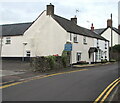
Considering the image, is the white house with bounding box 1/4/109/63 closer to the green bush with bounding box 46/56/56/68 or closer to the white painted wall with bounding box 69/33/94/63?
the white painted wall with bounding box 69/33/94/63

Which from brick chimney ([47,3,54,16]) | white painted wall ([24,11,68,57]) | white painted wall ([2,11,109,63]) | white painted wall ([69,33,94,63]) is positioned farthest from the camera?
brick chimney ([47,3,54,16])

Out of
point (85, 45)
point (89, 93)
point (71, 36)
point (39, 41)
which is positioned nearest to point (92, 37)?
point (85, 45)

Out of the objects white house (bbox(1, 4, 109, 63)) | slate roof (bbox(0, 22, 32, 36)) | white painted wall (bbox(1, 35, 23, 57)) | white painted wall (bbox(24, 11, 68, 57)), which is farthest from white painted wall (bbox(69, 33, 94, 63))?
slate roof (bbox(0, 22, 32, 36))

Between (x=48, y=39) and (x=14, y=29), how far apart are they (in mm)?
10595

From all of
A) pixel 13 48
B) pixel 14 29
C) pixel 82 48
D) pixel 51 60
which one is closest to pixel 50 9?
pixel 82 48

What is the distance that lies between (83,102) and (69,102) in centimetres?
56

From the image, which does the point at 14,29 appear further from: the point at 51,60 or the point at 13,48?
the point at 51,60

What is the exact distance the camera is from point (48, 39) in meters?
29.0

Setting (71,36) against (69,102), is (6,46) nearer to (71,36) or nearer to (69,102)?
(71,36)

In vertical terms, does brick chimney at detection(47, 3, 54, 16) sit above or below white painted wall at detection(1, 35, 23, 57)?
above

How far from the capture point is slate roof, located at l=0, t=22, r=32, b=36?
3414cm

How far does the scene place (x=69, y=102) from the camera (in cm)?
679

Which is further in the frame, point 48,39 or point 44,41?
point 44,41

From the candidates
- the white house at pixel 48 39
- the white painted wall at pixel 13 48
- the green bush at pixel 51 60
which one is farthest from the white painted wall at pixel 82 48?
the white painted wall at pixel 13 48
